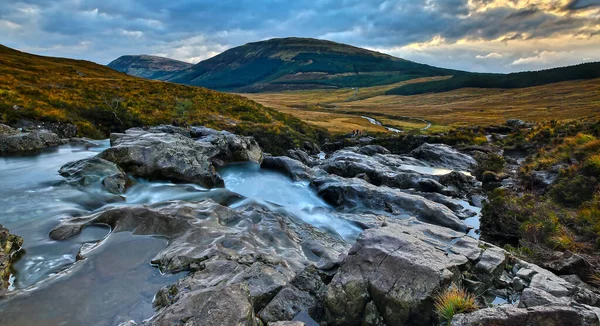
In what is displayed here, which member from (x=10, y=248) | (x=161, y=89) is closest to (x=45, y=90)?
(x=161, y=89)

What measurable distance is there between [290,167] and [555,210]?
66.0 feet

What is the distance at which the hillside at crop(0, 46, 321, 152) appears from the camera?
3703 centimetres

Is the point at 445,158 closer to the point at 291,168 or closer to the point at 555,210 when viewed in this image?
the point at 291,168

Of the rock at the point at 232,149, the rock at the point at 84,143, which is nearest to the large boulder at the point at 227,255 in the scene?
the rock at the point at 232,149

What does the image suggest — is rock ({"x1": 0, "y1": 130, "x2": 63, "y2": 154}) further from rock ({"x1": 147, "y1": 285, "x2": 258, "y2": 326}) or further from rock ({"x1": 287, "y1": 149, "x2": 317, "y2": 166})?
rock ({"x1": 147, "y1": 285, "x2": 258, "y2": 326})

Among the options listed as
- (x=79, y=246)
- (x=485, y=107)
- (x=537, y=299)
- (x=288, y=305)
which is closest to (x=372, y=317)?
(x=288, y=305)

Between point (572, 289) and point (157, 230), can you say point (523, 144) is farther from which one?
point (157, 230)

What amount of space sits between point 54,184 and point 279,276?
17.2m

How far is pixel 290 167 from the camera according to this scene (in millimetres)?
31000

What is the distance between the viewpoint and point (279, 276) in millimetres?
10797

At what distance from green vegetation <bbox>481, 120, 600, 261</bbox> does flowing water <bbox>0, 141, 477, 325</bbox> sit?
8455mm

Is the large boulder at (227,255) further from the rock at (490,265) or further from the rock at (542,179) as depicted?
the rock at (542,179)

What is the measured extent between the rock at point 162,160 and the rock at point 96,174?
1293 mm

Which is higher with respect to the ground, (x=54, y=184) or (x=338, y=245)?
(x=54, y=184)
